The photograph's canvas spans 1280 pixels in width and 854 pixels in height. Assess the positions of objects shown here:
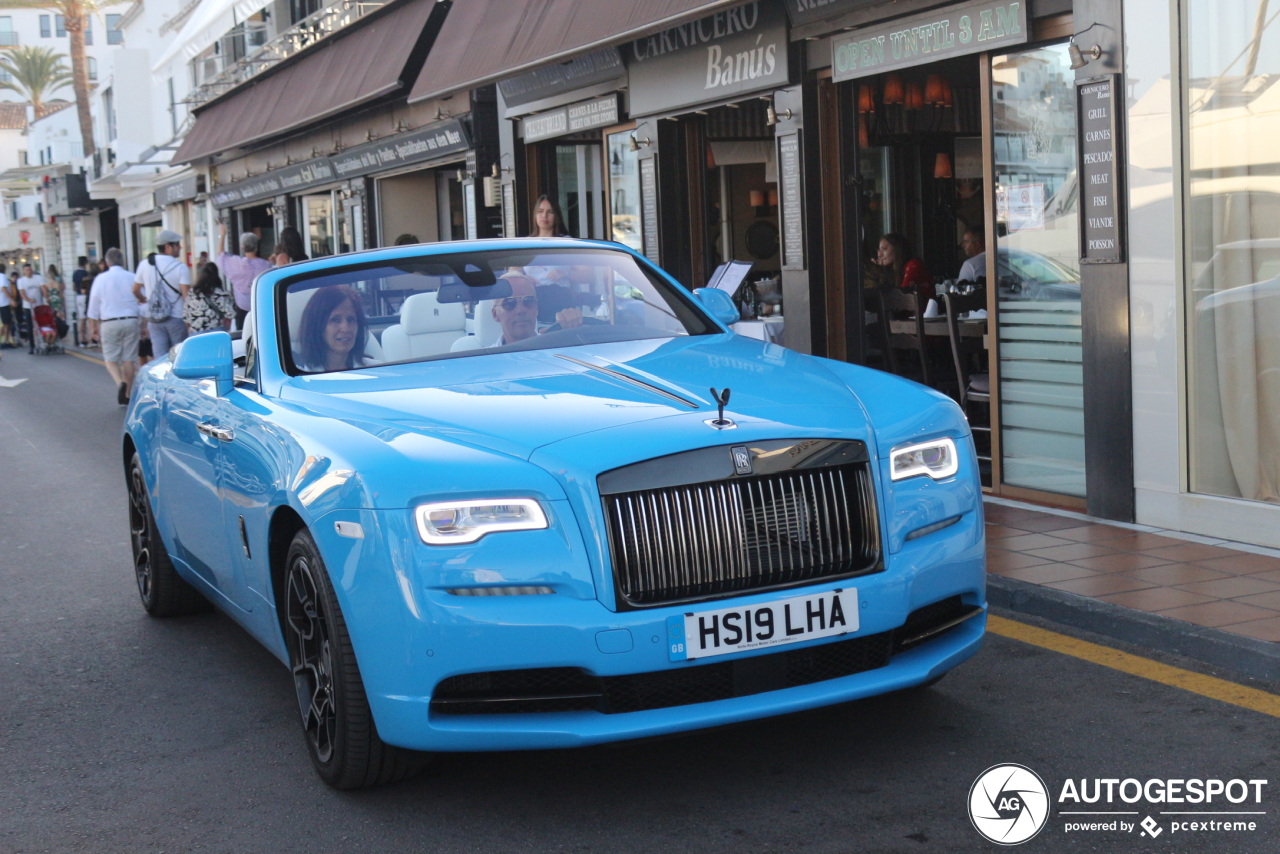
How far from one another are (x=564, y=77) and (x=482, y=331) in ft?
31.9

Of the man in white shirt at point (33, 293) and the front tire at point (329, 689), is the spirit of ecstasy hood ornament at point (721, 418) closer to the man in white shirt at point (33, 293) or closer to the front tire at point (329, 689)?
the front tire at point (329, 689)

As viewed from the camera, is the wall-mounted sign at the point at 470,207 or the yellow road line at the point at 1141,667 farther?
the wall-mounted sign at the point at 470,207

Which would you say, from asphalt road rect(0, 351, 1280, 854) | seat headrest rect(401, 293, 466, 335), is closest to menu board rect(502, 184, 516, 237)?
asphalt road rect(0, 351, 1280, 854)

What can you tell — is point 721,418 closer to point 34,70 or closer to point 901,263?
point 901,263

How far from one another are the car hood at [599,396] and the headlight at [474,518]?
16 cm

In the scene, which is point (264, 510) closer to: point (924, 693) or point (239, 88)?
point (924, 693)

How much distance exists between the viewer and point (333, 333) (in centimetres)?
496

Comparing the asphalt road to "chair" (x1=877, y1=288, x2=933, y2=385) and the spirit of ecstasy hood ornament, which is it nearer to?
the spirit of ecstasy hood ornament

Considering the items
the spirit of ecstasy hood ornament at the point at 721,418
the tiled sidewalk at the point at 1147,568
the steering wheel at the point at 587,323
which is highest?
the steering wheel at the point at 587,323

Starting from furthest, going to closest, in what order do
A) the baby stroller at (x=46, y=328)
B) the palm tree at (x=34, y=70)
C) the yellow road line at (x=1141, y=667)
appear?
the palm tree at (x=34, y=70), the baby stroller at (x=46, y=328), the yellow road line at (x=1141, y=667)

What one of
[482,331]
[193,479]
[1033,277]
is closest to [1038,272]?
[1033,277]

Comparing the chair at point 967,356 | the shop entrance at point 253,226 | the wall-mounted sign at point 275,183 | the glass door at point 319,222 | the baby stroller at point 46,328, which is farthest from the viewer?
the baby stroller at point 46,328

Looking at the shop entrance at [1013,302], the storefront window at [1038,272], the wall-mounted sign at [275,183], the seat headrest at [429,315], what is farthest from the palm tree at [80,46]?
the seat headrest at [429,315]

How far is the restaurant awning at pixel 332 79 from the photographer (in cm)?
1722
